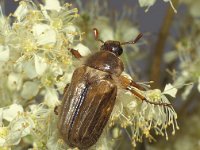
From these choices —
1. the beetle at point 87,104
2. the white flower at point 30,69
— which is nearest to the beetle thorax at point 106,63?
the beetle at point 87,104

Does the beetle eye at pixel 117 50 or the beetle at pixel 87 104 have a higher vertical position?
the beetle eye at pixel 117 50

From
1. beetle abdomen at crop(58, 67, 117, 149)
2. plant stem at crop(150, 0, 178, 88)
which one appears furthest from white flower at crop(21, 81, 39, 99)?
plant stem at crop(150, 0, 178, 88)

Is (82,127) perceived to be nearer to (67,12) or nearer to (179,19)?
(67,12)

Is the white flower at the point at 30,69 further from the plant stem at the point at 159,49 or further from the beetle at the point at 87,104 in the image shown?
the plant stem at the point at 159,49

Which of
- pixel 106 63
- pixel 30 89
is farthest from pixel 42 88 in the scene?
pixel 106 63

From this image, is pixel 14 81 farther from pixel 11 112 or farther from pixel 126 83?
pixel 126 83

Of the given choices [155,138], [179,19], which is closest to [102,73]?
[155,138]

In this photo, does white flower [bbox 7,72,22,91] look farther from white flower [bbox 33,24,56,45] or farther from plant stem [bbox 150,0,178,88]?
plant stem [bbox 150,0,178,88]
